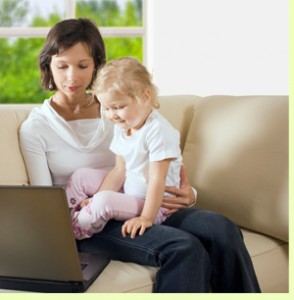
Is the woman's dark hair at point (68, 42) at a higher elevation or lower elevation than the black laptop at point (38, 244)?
higher

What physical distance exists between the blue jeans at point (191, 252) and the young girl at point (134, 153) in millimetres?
40

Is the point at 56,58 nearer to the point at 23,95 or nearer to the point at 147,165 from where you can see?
the point at 147,165

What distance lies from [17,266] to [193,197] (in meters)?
0.62

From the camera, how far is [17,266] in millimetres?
1403

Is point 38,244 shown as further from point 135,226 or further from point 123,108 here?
point 123,108

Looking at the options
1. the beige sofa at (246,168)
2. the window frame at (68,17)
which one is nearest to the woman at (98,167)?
the beige sofa at (246,168)

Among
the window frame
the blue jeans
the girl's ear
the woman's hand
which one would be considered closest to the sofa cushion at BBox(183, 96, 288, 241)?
the woman's hand

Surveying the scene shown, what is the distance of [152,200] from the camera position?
1598 millimetres

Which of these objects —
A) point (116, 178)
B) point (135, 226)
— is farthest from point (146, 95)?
point (135, 226)

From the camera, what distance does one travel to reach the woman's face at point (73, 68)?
1.83 m

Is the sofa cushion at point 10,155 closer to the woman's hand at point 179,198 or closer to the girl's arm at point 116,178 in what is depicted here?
the girl's arm at point 116,178

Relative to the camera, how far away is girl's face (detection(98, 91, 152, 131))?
1.63 meters

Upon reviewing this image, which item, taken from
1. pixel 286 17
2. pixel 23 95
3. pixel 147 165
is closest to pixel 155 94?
pixel 147 165

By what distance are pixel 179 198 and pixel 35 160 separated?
46cm
